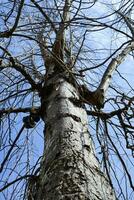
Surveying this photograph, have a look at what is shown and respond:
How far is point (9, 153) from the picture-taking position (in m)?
2.61

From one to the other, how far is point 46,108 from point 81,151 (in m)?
0.72

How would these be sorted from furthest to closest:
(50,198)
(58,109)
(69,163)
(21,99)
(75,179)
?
(21,99), (58,109), (69,163), (75,179), (50,198)

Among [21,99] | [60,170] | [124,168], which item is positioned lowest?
[60,170]

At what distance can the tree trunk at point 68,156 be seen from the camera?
1.50 meters

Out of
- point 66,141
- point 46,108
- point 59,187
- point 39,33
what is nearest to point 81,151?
point 66,141

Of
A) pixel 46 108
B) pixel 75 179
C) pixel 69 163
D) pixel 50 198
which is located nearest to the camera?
pixel 50 198

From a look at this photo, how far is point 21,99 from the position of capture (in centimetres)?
325

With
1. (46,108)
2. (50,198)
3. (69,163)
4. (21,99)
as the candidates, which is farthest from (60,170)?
(21,99)

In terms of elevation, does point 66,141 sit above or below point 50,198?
above

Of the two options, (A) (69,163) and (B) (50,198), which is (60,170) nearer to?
(A) (69,163)

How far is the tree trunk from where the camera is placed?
150 centimetres

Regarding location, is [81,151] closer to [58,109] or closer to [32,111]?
[58,109]

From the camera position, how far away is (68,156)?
1737 millimetres

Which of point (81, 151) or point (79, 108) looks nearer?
point (81, 151)
